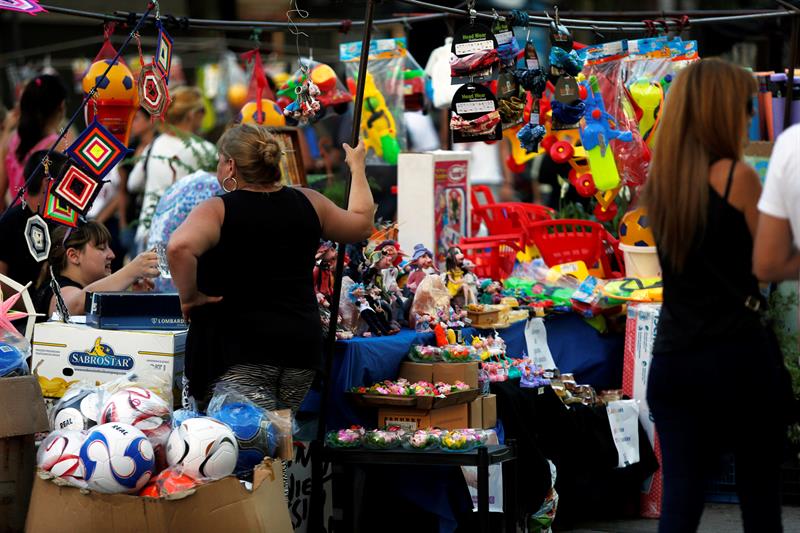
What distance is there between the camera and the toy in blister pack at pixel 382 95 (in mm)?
7508

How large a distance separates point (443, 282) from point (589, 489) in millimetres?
1211

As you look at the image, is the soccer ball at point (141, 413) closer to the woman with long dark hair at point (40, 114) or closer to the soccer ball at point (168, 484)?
the soccer ball at point (168, 484)

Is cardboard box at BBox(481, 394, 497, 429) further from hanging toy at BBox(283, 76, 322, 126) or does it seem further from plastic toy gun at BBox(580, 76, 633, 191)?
hanging toy at BBox(283, 76, 322, 126)

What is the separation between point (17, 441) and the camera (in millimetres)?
4328

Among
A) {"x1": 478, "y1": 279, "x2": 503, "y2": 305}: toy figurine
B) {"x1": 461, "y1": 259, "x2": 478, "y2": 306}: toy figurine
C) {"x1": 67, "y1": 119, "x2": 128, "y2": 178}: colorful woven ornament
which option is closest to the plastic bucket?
{"x1": 478, "y1": 279, "x2": 503, "y2": 305}: toy figurine

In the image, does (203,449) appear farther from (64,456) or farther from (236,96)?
(236,96)

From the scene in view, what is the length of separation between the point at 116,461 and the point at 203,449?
28 cm

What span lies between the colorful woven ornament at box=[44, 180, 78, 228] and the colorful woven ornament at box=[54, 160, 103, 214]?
0.02m

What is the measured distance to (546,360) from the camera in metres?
6.11

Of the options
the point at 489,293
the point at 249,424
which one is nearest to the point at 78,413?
the point at 249,424

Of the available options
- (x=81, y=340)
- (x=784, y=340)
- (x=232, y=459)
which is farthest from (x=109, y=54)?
(x=784, y=340)

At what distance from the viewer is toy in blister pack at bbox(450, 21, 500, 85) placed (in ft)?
17.6

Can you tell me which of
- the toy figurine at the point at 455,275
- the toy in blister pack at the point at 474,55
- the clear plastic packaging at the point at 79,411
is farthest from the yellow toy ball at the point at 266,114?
the clear plastic packaging at the point at 79,411

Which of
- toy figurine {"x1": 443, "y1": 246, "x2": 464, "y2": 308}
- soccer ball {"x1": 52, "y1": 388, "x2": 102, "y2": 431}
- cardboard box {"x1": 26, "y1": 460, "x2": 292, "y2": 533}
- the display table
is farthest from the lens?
toy figurine {"x1": 443, "y1": 246, "x2": 464, "y2": 308}
